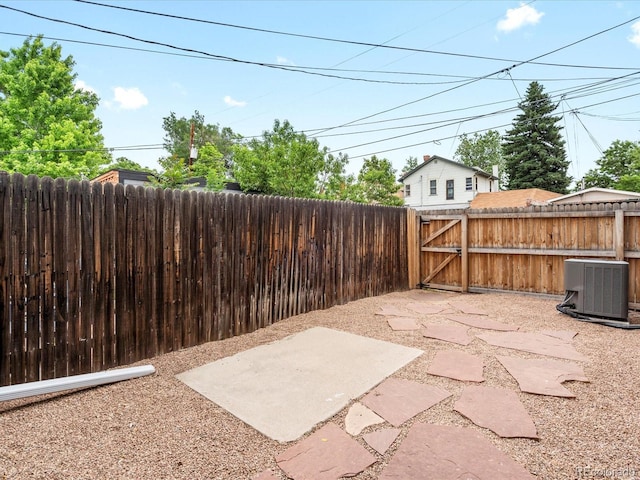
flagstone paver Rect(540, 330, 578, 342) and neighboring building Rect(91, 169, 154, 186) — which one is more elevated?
neighboring building Rect(91, 169, 154, 186)

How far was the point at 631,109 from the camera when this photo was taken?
12461 mm

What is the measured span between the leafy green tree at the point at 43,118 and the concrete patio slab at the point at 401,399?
1703 centimetres

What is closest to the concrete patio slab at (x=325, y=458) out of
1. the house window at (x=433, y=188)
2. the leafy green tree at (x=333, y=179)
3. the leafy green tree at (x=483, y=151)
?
the leafy green tree at (x=333, y=179)

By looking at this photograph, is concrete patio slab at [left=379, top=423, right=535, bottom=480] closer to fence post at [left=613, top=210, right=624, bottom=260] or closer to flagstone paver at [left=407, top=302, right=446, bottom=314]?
flagstone paver at [left=407, top=302, right=446, bottom=314]

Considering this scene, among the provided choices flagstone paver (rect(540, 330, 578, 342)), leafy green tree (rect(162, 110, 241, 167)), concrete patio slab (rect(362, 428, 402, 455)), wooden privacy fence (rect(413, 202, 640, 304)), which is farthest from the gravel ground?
leafy green tree (rect(162, 110, 241, 167))

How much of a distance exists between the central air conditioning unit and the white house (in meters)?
17.1

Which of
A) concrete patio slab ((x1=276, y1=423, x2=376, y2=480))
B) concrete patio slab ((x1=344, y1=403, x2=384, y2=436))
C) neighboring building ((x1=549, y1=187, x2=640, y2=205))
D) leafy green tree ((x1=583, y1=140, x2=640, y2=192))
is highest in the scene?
leafy green tree ((x1=583, y1=140, x2=640, y2=192))

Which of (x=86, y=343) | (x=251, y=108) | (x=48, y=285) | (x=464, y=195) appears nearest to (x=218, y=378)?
(x=86, y=343)

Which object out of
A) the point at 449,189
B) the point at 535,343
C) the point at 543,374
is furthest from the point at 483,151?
the point at 543,374

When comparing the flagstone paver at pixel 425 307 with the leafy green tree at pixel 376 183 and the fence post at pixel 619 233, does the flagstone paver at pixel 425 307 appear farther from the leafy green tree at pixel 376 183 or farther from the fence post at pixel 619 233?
the leafy green tree at pixel 376 183

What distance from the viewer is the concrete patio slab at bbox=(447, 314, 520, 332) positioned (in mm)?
4160

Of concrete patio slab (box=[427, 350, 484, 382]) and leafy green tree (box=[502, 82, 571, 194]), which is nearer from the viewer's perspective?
concrete patio slab (box=[427, 350, 484, 382])

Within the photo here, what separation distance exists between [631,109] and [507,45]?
788 cm

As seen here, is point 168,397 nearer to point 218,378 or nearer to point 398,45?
point 218,378
